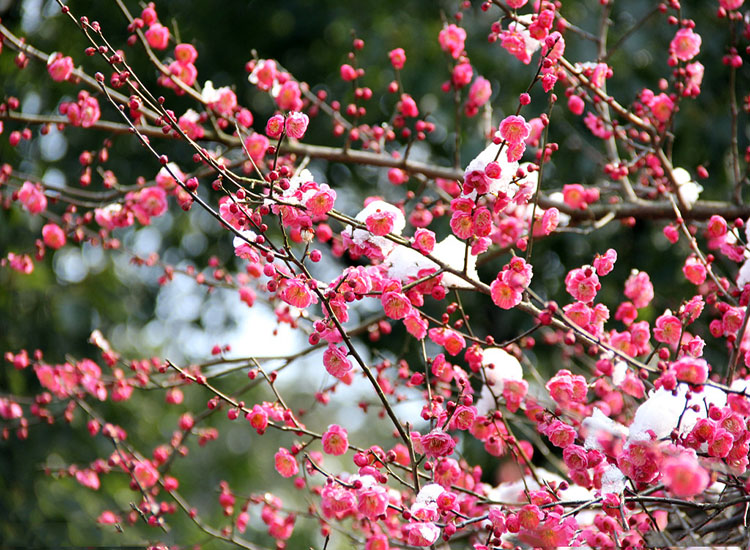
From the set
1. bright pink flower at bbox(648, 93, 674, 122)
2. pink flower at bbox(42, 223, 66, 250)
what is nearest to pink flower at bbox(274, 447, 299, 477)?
pink flower at bbox(42, 223, 66, 250)

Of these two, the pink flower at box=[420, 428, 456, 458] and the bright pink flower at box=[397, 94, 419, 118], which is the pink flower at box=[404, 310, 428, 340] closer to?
the pink flower at box=[420, 428, 456, 458]

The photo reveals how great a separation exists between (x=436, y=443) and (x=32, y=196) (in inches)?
61.8

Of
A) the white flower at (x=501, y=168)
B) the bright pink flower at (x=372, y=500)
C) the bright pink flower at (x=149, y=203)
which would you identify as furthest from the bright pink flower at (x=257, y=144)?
the bright pink flower at (x=372, y=500)

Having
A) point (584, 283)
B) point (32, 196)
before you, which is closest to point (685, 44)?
point (584, 283)

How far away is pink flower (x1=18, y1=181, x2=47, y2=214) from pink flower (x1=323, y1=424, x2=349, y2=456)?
1334 millimetres

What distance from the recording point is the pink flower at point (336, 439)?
5.21 ft

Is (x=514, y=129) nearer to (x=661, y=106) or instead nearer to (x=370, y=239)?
(x=370, y=239)

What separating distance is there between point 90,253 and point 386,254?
4551mm

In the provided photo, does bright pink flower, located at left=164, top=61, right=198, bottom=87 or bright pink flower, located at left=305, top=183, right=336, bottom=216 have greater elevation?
bright pink flower, located at left=164, top=61, right=198, bottom=87

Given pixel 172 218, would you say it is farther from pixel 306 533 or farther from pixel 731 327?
pixel 731 327

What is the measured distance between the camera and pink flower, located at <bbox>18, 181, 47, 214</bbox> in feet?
7.73

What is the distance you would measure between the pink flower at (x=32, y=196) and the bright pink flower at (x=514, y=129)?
62.0 inches

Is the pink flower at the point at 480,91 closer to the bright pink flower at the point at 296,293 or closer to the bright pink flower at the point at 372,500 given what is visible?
the bright pink flower at the point at 296,293

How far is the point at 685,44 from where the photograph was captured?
2160 mm
